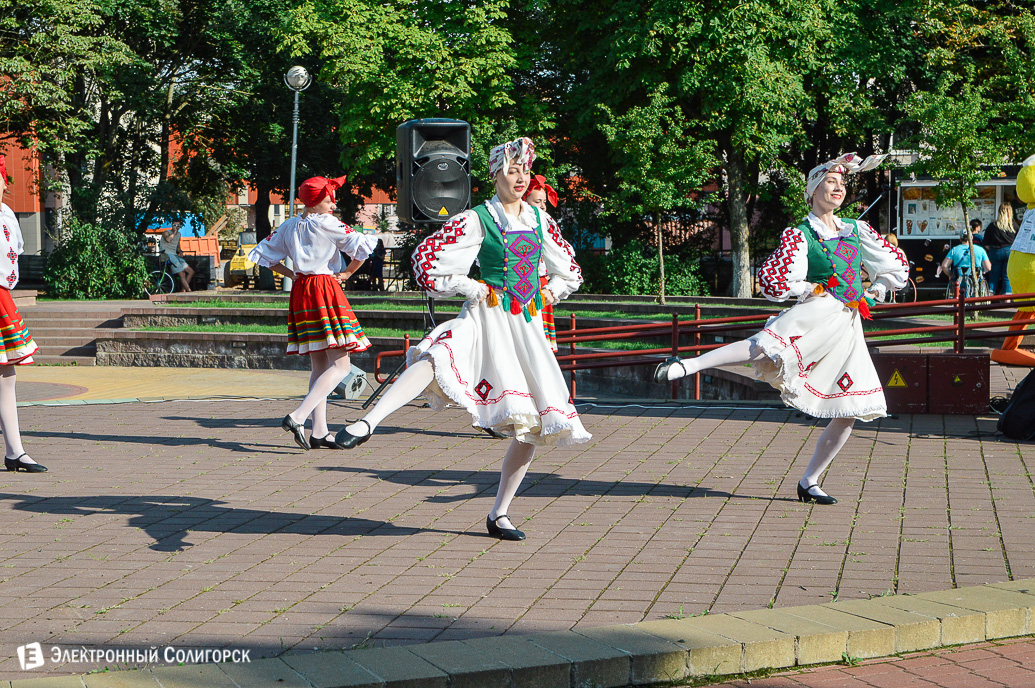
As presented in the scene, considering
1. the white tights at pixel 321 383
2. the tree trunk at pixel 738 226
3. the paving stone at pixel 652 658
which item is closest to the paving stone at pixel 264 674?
the paving stone at pixel 652 658

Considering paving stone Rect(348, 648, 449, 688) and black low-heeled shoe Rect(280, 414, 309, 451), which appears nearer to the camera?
paving stone Rect(348, 648, 449, 688)

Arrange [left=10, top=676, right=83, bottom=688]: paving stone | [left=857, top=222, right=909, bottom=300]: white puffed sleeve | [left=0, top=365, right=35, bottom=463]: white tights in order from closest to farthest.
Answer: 1. [left=10, top=676, right=83, bottom=688]: paving stone
2. [left=857, top=222, right=909, bottom=300]: white puffed sleeve
3. [left=0, top=365, right=35, bottom=463]: white tights

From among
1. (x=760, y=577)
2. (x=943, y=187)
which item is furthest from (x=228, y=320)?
(x=760, y=577)

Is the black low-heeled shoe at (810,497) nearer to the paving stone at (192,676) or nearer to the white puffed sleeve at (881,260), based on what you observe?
the white puffed sleeve at (881,260)

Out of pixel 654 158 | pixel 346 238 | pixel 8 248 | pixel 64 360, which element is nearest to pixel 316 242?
pixel 346 238

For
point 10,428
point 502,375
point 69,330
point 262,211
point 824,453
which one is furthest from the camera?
point 262,211

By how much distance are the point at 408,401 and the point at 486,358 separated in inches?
20.7

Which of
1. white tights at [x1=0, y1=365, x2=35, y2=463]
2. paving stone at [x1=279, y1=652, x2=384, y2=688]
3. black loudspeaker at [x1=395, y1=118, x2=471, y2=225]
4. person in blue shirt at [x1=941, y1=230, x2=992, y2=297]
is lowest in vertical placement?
paving stone at [x1=279, y1=652, x2=384, y2=688]

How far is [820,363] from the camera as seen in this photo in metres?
6.64

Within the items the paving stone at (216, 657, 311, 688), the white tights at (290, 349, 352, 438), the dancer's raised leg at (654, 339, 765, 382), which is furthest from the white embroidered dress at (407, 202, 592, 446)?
the white tights at (290, 349, 352, 438)

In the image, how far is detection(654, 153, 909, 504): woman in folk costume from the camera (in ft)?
21.4

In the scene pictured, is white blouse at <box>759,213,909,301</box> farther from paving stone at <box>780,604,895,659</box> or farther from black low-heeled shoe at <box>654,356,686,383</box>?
paving stone at <box>780,604,895,659</box>

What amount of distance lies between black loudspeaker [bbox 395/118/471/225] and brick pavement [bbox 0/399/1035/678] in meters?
2.02

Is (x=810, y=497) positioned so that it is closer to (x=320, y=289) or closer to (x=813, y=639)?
(x=813, y=639)
